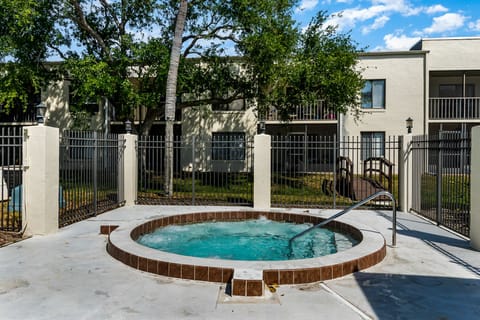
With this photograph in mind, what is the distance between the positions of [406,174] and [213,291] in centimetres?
804

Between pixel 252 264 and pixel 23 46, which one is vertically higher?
pixel 23 46

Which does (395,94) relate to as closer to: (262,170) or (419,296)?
(262,170)

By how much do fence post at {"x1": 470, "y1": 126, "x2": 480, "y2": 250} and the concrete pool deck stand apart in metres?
0.32

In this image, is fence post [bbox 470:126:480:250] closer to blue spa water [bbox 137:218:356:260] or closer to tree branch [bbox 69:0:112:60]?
blue spa water [bbox 137:218:356:260]

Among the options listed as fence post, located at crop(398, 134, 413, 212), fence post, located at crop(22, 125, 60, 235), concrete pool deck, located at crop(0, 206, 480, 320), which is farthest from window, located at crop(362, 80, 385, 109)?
fence post, located at crop(22, 125, 60, 235)

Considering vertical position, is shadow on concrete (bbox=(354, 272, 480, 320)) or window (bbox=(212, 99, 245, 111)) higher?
window (bbox=(212, 99, 245, 111))

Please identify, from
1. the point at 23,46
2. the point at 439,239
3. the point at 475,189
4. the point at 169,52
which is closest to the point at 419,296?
the point at 475,189

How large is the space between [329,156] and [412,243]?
17.5 metres

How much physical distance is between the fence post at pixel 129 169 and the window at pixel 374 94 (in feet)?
49.8

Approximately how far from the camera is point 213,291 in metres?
4.53

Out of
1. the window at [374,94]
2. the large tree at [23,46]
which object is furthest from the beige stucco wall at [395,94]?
the large tree at [23,46]

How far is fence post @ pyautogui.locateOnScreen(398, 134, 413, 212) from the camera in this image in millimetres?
10578

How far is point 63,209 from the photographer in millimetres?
9680

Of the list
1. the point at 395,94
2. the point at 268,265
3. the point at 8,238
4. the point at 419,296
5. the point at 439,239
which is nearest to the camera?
the point at 419,296
